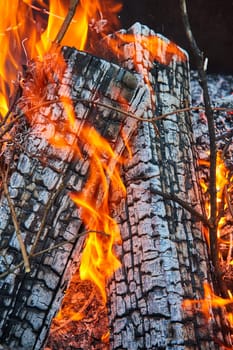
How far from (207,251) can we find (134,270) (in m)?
0.38

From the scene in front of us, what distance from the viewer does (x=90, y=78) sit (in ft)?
6.45

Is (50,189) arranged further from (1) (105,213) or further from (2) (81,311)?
(2) (81,311)

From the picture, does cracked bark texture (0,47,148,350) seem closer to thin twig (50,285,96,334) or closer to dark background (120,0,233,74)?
thin twig (50,285,96,334)

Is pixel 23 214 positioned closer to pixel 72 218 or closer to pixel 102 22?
pixel 72 218

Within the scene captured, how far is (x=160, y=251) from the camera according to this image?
176 cm

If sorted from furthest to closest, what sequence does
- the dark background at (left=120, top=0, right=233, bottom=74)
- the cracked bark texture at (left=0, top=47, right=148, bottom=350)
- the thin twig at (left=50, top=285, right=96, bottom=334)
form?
1. the dark background at (left=120, top=0, right=233, bottom=74)
2. the thin twig at (left=50, top=285, right=96, bottom=334)
3. the cracked bark texture at (left=0, top=47, right=148, bottom=350)

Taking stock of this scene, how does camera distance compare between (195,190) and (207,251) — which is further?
(195,190)

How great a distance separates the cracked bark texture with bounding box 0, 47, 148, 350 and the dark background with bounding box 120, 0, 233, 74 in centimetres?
196

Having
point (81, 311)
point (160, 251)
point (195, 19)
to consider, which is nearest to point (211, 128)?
point (160, 251)

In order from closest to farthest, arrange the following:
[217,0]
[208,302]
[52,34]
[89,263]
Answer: [208,302] → [89,263] → [52,34] → [217,0]

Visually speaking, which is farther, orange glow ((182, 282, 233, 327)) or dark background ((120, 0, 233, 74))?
dark background ((120, 0, 233, 74))

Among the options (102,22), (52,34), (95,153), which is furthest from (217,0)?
(95,153)

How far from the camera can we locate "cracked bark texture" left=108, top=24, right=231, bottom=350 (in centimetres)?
162

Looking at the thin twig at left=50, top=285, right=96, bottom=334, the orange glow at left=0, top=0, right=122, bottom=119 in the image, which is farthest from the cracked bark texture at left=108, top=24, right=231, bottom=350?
the orange glow at left=0, top=0, right=122, bottom=119
